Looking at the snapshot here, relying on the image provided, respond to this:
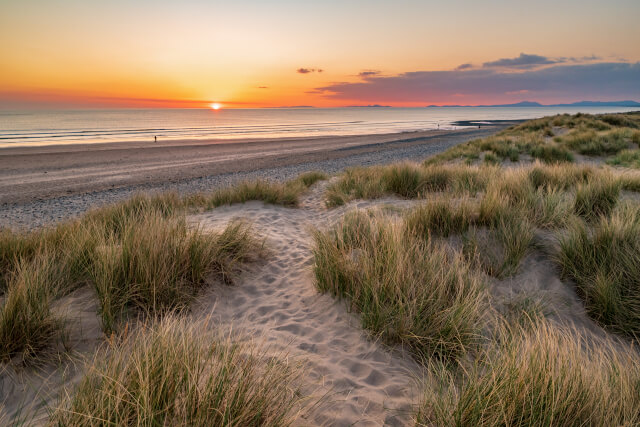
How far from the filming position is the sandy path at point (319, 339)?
219 cm

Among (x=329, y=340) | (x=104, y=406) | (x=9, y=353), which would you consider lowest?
(x=329, y=340)

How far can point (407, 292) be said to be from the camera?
3.03 metres

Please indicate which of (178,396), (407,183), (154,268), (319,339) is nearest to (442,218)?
(319,339)

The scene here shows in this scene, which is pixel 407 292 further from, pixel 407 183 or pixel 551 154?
pixel 551 154

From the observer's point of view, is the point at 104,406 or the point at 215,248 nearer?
the point at 104,406

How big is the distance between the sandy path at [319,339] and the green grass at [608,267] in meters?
2.26

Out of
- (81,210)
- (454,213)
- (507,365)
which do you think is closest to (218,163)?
(81,210)

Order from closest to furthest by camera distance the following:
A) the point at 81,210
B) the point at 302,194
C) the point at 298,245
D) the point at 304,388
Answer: the point at 304,388
the point at 298,245
the point at 81,210
the point at 302,194

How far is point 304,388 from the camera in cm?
229

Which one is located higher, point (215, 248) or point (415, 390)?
point (215, 248)

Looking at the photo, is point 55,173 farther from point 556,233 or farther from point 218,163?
point 556,233

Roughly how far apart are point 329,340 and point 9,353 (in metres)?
2.45

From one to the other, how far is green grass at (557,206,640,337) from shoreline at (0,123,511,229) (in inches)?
303

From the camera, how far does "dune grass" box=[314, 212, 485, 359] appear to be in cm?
270
